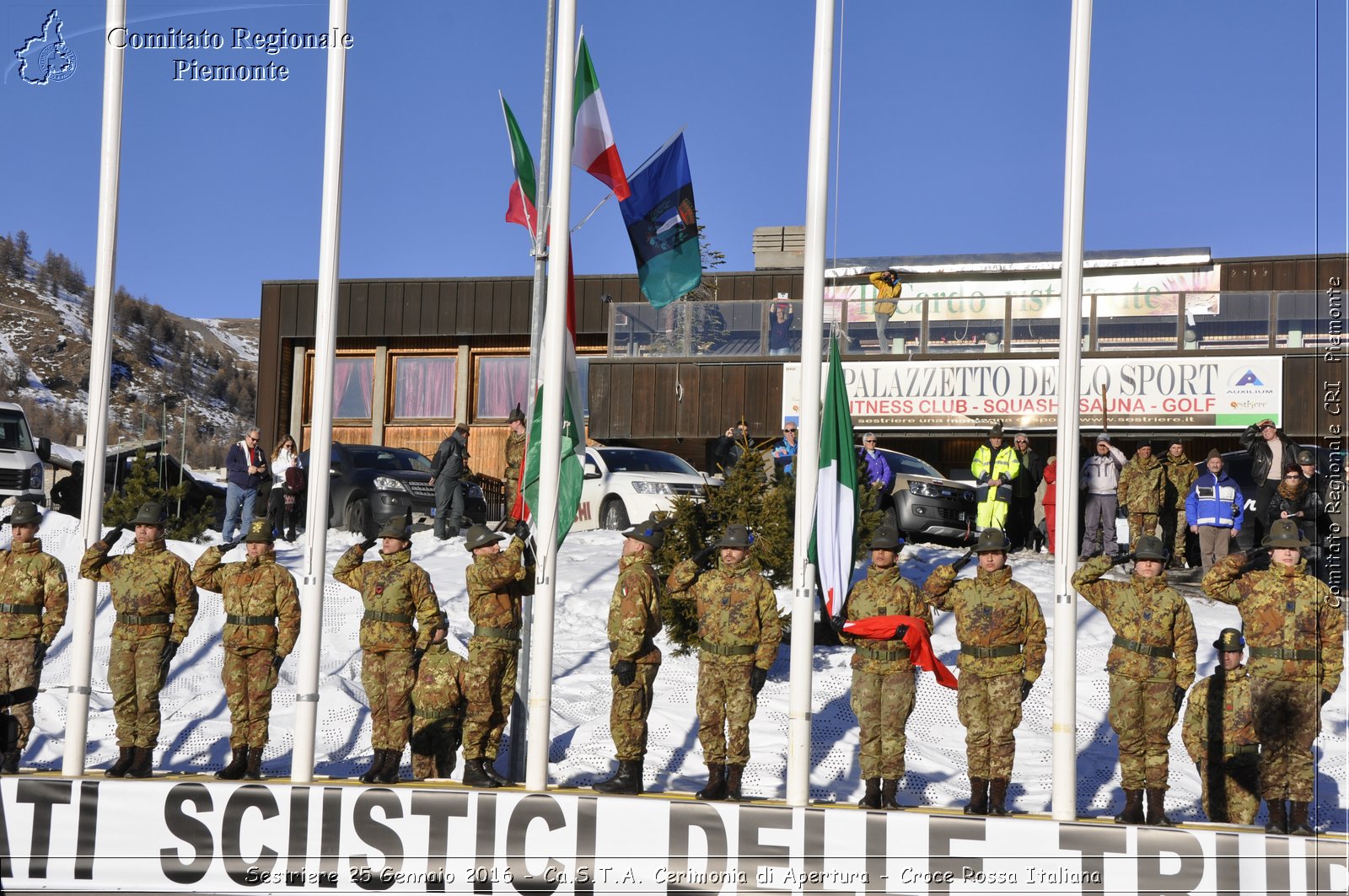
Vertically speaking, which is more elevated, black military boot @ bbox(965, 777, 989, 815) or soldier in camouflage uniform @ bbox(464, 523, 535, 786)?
soldier in camouflage uniform @ bbox(464, 523, 535, 786)

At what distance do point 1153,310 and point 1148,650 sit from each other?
1375 centimetres

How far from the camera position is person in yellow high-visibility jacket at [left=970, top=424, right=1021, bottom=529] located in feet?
60.0

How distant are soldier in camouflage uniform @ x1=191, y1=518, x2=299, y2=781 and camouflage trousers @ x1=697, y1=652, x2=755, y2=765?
10.3 ft

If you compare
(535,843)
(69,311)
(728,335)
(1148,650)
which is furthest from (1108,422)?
(69,311)

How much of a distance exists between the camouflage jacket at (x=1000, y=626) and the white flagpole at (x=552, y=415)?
283 cm

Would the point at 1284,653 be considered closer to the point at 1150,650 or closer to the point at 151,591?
the point at 1150,650

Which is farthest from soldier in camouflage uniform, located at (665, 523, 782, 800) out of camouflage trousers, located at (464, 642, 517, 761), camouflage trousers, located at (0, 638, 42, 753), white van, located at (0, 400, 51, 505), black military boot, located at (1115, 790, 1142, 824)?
white van, located at (0, 400, 51, 505)

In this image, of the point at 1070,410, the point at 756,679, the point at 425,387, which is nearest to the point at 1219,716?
the point at 1070,410

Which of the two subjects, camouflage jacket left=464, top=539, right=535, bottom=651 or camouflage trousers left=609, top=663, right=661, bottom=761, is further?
camouflage jacket left=464, top=539, right=535, bottom=651

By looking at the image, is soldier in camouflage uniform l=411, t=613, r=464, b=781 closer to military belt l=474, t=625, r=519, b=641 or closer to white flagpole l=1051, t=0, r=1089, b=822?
military belt l=474, t=625, r=519, b=641

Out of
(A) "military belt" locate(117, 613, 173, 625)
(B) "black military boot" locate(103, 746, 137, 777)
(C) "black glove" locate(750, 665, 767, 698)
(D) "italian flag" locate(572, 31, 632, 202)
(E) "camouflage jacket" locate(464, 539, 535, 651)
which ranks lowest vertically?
(B) "black military boot" locate(103, 746, 137, 777)

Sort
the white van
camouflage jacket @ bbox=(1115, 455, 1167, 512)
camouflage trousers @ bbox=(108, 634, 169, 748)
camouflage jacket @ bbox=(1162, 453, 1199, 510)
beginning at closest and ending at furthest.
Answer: camouflage trousers @ bbox=(108, 634, 169, 748) → camouflage jacket @ bbox=(1115, 455, 1167, 512) → camouflage jacket @ bbox=(1162, 453, 1199, 510) → the white van

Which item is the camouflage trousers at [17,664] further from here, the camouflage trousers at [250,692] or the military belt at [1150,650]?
the military belt at [1150,650]

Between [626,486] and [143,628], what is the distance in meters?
9.35
